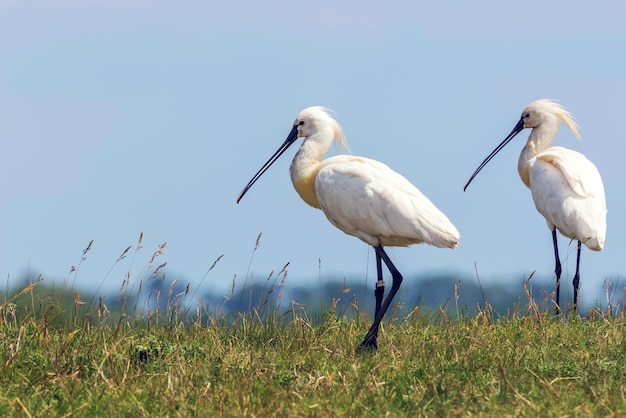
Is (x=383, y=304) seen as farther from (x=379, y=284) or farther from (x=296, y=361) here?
(x=296, y=361)

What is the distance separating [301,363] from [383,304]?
2.22 metres

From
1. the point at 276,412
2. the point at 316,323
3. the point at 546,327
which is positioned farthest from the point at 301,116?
the point at 276,412

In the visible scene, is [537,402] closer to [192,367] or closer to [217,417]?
[217,417]

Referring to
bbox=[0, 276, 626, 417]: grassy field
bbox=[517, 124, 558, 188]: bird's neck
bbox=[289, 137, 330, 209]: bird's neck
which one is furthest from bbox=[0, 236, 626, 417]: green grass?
bbox=[517, 124, 558, 188]: bird's neck

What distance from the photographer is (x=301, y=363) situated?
7867 millimetres

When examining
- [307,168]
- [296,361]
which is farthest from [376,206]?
[296,361]

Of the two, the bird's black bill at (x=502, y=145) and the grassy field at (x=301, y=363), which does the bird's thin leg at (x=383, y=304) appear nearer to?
the grassy field at (x=301, y=363)

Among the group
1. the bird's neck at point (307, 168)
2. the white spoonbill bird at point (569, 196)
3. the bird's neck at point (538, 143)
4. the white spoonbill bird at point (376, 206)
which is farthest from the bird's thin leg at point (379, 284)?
the bird's neck at point (538, 143)

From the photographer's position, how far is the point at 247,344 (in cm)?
874

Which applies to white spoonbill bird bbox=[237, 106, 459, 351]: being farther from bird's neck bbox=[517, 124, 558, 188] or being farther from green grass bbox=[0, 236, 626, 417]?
bird's neck bbox=[517, 124, 558, 188]

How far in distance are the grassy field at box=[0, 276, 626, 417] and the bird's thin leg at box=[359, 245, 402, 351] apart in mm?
106

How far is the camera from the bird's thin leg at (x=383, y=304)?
29.4ft

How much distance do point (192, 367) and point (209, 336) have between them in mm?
1155

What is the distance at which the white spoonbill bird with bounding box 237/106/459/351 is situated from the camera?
9828 mm
